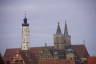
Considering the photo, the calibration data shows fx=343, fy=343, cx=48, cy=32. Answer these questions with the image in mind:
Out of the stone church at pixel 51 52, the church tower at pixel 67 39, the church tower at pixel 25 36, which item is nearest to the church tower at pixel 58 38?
the stone church at pixel 51 52

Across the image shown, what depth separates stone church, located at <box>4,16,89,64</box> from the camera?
2681 centimetres

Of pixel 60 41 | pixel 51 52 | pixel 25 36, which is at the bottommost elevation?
pixel 51 52

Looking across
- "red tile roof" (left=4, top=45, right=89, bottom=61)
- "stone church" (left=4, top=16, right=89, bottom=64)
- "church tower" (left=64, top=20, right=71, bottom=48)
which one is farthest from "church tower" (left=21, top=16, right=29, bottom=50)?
"church tower" (left=64, top=20, right=71, bottom=48)

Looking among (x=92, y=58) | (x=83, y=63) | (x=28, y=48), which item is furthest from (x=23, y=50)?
(x=92, y=58)

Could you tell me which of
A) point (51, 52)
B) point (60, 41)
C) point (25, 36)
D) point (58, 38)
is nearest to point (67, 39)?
point (60, 41)

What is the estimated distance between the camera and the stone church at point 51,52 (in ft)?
88.0

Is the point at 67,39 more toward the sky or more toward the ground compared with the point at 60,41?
more toward the sky

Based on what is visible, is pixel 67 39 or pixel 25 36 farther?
pixel 67 39

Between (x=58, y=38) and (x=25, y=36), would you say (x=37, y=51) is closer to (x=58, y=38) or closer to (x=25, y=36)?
(x=25, y=36)

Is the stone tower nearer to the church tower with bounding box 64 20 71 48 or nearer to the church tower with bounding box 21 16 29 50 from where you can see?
the church tower with bounding box 64 20 71 48

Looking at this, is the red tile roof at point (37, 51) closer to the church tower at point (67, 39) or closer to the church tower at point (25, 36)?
the church tower at point (25, 36)

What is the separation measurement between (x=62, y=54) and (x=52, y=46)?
2242mm

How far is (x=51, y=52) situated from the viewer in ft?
94.9

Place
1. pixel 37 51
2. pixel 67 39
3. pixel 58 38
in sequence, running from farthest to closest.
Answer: pixel 67 39 → pixel 58 38 → pixel 37 51
